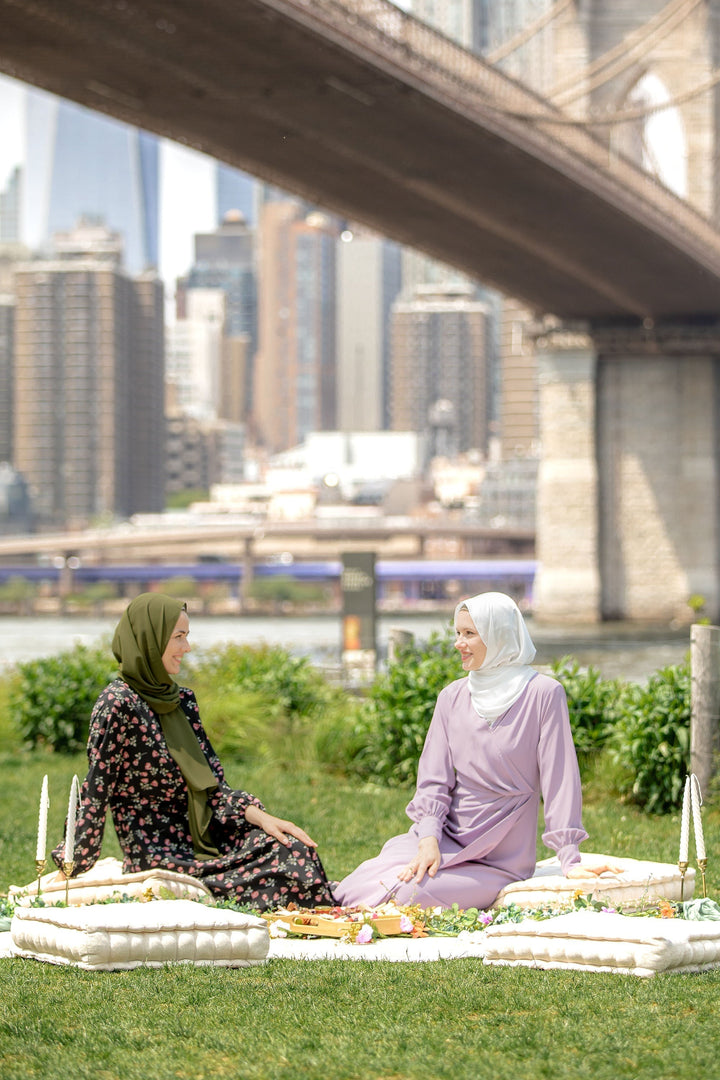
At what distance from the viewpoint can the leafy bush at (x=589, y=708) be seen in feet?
29.8

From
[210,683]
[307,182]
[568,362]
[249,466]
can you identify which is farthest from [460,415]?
[210,683]

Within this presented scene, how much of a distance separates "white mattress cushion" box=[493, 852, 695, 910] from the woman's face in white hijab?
656 mm

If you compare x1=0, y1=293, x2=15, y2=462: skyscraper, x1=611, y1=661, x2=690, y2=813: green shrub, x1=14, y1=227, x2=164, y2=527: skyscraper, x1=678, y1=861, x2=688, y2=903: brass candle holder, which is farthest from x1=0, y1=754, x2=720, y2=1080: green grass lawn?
x1=0, y1=293, x2=15, y2=462: skyscraper

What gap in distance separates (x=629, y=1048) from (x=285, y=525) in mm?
75362

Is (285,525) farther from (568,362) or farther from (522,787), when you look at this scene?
(522,787)

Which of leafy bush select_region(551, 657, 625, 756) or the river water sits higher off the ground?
leafy bush select_region(551, 657, 625, 756)

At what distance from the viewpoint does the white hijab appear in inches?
189

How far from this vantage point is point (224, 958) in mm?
4332

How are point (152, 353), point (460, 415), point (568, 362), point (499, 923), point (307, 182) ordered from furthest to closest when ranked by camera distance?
point (460, 415), point (152, 353), point (568, 362), point (307, 182), point (499, 923)

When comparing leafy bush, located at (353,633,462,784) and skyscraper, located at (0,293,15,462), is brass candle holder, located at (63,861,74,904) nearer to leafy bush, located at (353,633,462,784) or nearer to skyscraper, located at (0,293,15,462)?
leafy bush, located at (353,633,462,784)

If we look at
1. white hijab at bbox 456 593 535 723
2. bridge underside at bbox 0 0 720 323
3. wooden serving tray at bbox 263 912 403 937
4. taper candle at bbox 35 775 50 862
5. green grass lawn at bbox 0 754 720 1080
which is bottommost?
wooden serving tray at bbox 263 912 403 937

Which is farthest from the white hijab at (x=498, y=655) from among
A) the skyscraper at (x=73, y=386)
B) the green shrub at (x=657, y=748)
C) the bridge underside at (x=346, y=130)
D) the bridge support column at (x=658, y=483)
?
the skyscraper at (x=73, y=386)

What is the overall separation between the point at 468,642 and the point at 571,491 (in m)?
36.8

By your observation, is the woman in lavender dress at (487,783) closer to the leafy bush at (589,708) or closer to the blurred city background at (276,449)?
the leafy bush at (589,708)
